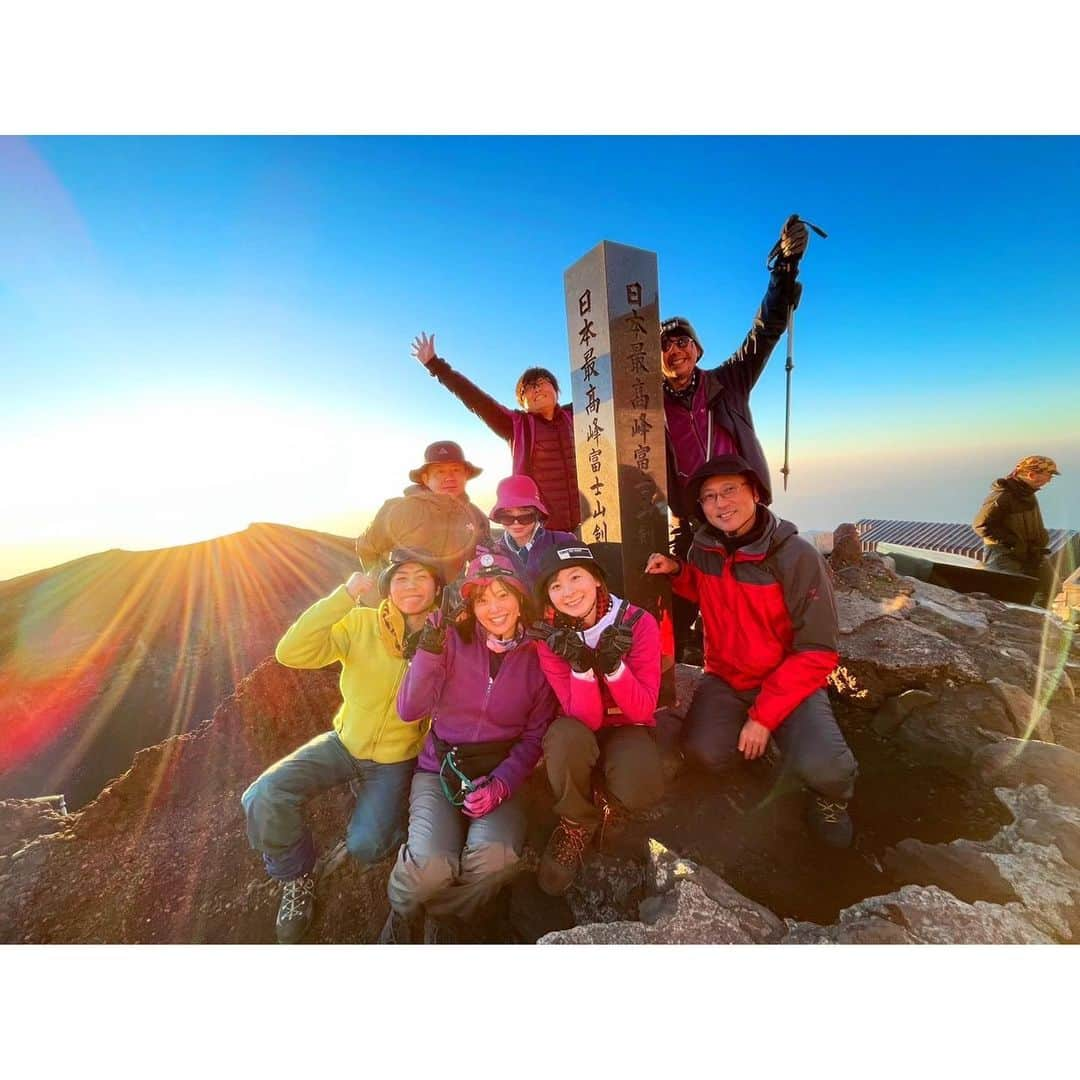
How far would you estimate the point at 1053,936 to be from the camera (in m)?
2.10

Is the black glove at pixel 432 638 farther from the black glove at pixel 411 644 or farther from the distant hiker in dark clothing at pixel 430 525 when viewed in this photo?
the distant hiker in dark clothing at pixel 430 525

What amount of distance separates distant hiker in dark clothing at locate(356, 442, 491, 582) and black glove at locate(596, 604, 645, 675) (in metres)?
1.26

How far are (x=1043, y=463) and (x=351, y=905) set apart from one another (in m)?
9.74

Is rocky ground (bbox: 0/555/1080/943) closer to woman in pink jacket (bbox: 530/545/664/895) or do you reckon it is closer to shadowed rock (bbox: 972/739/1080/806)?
shadowed rock (bbox: 972/739/1080/806)

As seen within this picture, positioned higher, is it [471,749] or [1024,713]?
[471,749]

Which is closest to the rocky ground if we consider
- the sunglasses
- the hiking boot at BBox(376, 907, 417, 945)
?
the hiking boot at BBox(376, 907, 417, 945)

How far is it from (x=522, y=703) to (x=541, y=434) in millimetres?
2653

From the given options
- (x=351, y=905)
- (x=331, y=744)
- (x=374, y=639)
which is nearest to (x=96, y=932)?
(x=351, y=905)

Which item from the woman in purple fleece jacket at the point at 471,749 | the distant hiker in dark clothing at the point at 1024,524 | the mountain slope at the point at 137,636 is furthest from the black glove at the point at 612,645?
the mountain slope at the point at 137,636

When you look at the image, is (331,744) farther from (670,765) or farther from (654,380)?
(654,380)

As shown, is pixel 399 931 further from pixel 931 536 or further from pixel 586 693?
pixel 931 536

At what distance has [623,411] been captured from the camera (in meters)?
3.72

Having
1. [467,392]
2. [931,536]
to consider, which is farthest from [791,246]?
[931,536]

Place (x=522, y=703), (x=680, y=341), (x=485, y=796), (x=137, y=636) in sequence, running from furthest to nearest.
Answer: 1. (x=137, y=636)
2. (x=680, y=341)
3. (x=522, y=703)
4. (x=485, y=796)
